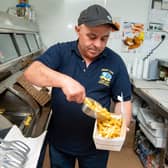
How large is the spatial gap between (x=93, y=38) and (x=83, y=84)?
278 millimetres

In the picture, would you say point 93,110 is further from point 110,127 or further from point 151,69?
point 151,69

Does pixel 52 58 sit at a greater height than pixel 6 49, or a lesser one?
greater

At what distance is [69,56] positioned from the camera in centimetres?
152

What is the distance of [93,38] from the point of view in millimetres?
1373

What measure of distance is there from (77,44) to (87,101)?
52 cm

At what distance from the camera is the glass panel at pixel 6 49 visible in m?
2.05

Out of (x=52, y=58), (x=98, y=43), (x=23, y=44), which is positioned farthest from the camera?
(x=23, y=44)

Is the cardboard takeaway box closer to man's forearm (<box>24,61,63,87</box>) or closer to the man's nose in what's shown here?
man's forearm (<box>24,61,63,87</box>)

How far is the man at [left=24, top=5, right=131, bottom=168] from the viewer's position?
4.57 feet

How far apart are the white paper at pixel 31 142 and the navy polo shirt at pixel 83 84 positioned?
0.49ft

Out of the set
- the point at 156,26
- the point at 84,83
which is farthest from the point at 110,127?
the point at 156,26

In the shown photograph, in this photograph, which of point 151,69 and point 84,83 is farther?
point 151,69

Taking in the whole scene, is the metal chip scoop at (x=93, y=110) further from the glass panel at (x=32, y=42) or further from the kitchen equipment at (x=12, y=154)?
the glass panel at (x=32, y=42)

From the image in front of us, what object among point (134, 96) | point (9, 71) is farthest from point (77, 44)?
point (134, 96)
